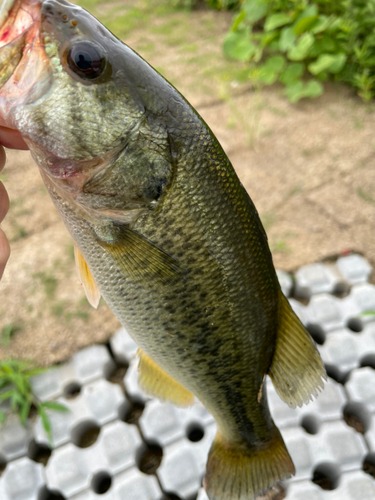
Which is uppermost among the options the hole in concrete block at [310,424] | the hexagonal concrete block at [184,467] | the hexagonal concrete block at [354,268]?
the hexagonal concrete block at [354,268]

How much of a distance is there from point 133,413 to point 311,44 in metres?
3.25

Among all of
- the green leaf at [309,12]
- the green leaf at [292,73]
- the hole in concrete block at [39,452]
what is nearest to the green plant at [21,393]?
the hole in concrete block at [39,452]

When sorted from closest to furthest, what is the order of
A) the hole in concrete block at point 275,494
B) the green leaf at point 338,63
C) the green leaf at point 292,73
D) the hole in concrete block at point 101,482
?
the hole in concrete block at point 275,494 → the hole in concrete block at point 101,482 → the green leaf at point 338,63 → the green leaf at point 292,73

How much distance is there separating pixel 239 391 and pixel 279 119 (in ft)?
8.90

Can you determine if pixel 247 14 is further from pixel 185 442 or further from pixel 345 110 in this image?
pixel 185 442

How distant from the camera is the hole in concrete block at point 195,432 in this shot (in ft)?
5.44

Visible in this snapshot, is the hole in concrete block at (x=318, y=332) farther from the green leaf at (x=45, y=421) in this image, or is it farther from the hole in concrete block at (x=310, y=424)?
the green leaf at (x=45, y=421)

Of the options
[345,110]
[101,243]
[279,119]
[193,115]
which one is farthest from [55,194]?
[345,110]

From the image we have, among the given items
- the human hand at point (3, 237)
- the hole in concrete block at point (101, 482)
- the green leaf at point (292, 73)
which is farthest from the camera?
the green leaf at point (292, 73)

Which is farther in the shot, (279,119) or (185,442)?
(279,119)

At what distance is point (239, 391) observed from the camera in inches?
41.9

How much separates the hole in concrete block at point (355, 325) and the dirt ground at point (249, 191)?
0.42m

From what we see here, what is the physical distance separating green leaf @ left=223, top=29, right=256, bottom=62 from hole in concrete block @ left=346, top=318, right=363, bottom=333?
2.70 meters

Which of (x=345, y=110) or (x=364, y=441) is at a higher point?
(x=345, y=110)
